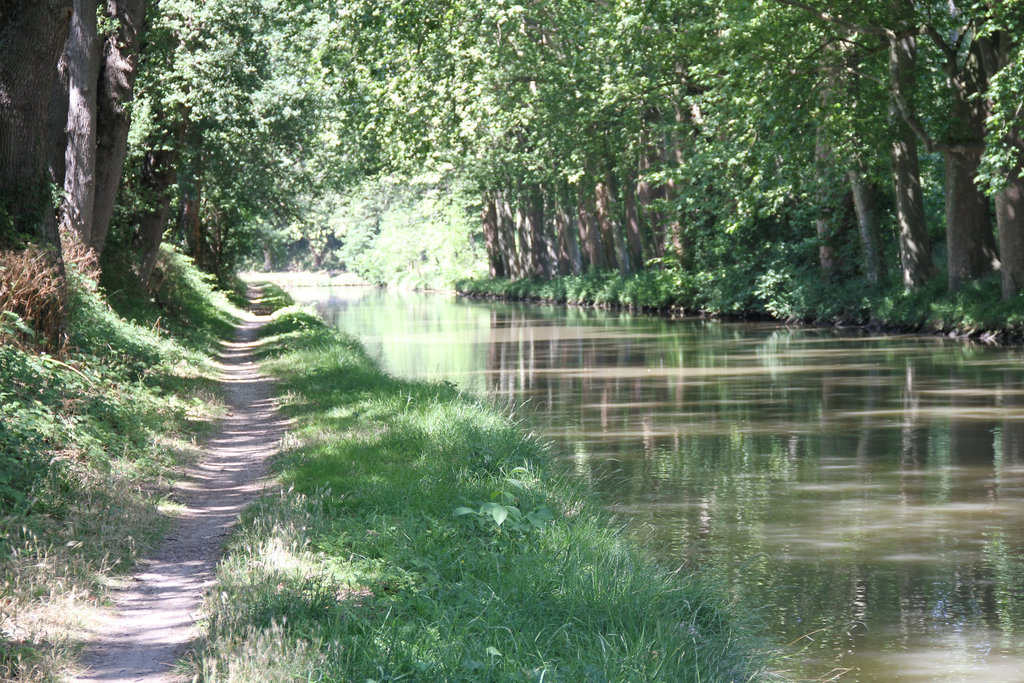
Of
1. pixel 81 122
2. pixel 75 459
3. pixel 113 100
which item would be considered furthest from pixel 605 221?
pixel 75 459

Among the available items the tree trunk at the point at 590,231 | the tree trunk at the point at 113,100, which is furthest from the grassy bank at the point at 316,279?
the tree trunk at the point at 113,100

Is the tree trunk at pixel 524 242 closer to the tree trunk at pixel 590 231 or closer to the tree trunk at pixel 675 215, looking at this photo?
the tree trunk at pixel 590 231

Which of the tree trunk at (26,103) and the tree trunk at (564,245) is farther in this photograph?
the tree trunk at (564,245)

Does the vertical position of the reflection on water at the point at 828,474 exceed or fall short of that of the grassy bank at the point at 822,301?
it falls short

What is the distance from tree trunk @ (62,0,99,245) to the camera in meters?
16.0

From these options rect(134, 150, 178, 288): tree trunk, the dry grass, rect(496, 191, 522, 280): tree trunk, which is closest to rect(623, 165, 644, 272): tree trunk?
rect(496, 191, 522, 280): tree trunk

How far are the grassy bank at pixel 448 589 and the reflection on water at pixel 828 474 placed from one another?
83 cm

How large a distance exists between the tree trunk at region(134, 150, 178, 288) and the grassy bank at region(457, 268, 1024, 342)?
1739cm

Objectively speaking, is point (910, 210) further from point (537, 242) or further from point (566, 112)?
point (537, 242)

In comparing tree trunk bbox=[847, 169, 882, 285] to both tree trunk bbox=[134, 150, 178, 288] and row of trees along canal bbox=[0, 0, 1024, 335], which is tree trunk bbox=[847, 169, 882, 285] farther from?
tree trunk bbox=[134, 150, 178, 288]

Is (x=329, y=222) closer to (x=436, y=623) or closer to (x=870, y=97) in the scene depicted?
(x=870, y=97)

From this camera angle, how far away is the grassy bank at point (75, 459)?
21.0 feet

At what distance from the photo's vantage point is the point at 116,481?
9.55 m

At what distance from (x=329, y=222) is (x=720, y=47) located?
9409cm
